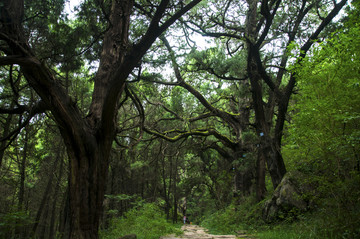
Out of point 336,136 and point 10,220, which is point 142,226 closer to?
point 10,220

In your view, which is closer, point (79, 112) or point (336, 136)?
point (336, 136)

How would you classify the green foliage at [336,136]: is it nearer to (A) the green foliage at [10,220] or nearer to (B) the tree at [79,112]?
(B) the tree at [79,112]

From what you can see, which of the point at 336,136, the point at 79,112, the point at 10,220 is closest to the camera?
the point at 336,136

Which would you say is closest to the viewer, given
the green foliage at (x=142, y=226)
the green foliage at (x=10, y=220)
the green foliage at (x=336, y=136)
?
the green foliage at (x=336, y=136)

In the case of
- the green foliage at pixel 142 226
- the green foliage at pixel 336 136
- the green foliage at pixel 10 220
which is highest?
the green foliage at pixel 336 136

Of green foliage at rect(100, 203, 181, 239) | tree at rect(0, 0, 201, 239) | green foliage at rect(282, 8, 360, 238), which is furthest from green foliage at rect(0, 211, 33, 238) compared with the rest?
green foliage at rect(282, 8, 360, 238)

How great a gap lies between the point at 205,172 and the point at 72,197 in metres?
15.9

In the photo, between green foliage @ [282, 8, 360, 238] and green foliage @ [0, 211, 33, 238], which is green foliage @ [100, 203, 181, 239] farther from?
green foliage @ [282, 8, 360, 238]

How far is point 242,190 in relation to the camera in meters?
11.7

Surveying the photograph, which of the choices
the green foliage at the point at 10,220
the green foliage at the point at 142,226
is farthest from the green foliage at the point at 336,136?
the green foliage at the point at 10,220

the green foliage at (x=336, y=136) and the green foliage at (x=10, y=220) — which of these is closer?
the green foliage at (x=336, y=136)

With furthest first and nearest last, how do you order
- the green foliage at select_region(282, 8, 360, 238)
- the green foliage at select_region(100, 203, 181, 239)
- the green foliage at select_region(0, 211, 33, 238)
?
the green foliage at select_region(100, 203, 181, 239), the green foliage at select_region(0, 211, 33, 238), the green foliage at select_region(282, 8, 360, 238)

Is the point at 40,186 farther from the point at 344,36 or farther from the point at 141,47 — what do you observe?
the point at 344,36

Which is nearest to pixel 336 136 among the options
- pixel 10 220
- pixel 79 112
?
pixel 79 112
